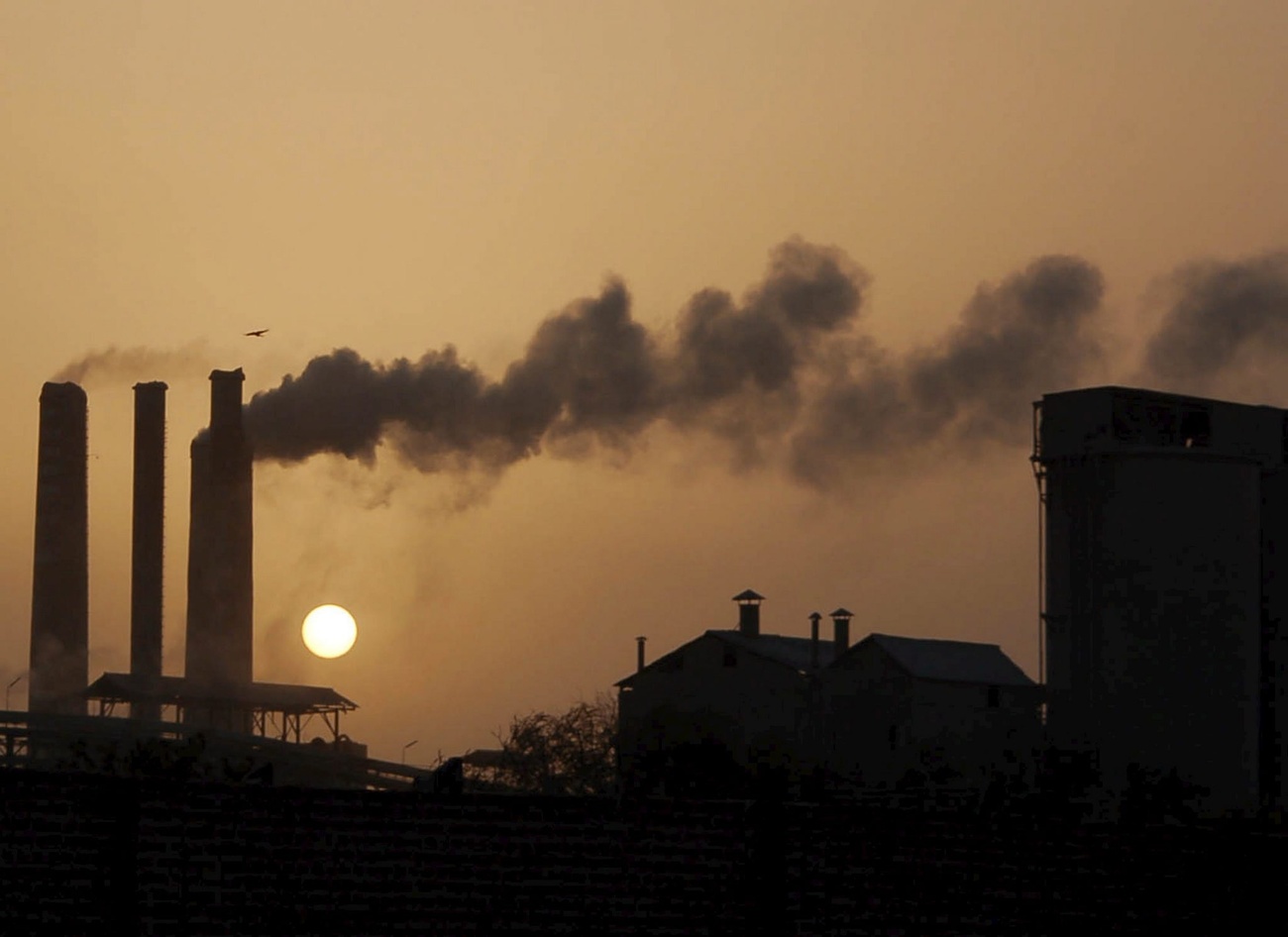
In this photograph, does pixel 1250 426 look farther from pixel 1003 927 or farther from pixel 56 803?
pixel 56 803

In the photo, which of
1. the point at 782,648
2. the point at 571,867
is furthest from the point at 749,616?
the point at 571,867

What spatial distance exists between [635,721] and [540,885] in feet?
143

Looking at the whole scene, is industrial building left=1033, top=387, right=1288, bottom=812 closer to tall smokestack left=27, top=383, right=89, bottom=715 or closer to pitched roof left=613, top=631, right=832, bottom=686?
pitched roof left=613, top=631, right=832, bottom=686

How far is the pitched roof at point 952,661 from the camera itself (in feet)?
189

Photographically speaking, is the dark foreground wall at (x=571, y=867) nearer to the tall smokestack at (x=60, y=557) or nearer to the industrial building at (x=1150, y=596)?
the industrial building at (x=1150, y=596)

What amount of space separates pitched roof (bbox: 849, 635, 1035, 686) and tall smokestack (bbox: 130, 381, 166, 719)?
2685 cm

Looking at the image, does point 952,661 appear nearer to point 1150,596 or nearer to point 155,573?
point 1150,596

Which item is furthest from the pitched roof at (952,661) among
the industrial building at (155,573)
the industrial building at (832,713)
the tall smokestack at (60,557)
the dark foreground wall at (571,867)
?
the dark foreground wall at (571,867)

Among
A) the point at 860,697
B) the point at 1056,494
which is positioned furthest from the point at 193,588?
the point at 1056,494

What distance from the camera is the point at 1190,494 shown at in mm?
54625

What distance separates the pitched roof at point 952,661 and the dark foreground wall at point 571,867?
36.0 meters

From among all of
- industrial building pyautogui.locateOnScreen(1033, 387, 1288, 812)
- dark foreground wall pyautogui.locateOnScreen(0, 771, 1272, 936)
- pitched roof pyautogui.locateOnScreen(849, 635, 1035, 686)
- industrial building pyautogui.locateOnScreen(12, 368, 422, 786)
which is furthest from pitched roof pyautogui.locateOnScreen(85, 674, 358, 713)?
dark foreground wall pyautogui.locateOnScreen(0, 771, 1272, 936)

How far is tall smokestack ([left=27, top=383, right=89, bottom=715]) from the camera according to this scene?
233 feet

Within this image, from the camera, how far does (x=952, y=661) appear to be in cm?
5912
